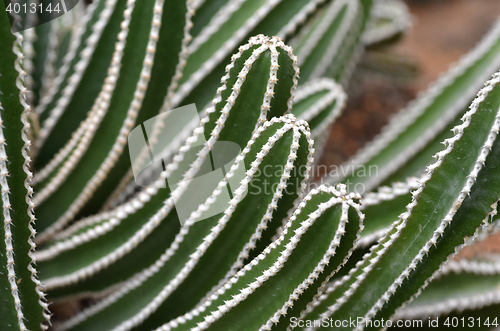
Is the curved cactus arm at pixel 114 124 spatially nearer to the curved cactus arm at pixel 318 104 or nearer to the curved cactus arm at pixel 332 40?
the curved cactus arm at pixel 318 104

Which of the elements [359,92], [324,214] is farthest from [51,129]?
[359,92]

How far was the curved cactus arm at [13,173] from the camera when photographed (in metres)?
1.03

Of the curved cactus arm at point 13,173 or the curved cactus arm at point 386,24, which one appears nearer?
the curved cactus arm at point 13,173

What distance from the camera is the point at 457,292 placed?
5.57 feet

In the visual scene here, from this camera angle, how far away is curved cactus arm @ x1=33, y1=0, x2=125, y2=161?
1598 mm

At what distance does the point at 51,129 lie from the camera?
1.72 m

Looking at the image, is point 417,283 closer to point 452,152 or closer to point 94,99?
point 452,152

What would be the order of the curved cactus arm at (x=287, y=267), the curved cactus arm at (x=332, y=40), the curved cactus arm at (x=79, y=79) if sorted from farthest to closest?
the curved cactus arm at (x=332, y=40) < the curved cactus arm at (x=79, y=79) < the curved cactus arm at (x=287, y=267)

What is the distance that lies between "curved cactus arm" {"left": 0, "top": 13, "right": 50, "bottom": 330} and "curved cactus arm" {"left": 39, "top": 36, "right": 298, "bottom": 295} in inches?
13.2

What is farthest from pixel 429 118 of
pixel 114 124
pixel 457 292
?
pixel 114 124

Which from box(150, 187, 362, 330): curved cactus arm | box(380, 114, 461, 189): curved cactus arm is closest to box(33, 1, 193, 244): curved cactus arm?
box(150, 187, 362, 330): curved cactus arm

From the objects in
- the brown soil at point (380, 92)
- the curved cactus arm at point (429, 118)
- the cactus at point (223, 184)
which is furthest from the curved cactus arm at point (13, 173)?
the brown soil at point (380, 92)

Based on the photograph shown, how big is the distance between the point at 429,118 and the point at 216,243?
1.27m

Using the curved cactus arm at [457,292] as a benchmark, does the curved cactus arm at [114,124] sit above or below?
above
